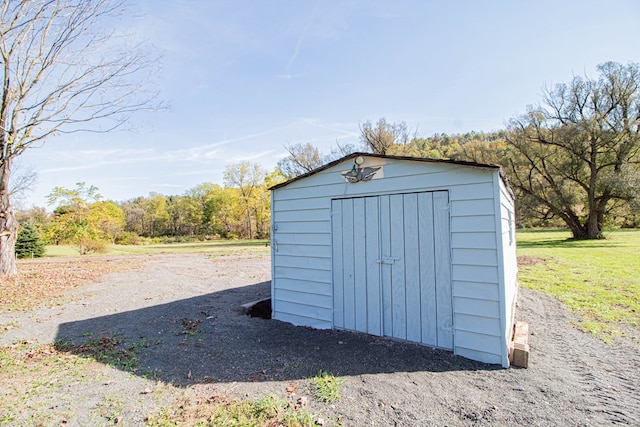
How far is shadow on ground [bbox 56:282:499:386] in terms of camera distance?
3.19 meters

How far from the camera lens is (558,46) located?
7.26 m

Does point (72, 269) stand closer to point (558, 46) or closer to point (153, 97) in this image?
point (153, 97)

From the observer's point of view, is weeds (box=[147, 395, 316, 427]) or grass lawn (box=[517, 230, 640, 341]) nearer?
weeds (box=[147, 395, 316, 427])

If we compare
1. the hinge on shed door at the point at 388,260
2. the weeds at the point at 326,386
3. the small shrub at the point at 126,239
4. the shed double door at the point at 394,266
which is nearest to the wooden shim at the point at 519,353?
the shed double door at the point at 394,266

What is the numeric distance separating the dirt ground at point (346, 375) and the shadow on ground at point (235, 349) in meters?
0.02

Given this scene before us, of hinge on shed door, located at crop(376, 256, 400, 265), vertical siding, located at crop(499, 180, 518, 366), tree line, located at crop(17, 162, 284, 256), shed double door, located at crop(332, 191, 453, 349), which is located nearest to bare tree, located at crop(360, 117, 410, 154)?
tree line, located at crop(17, 162, 284, 256)

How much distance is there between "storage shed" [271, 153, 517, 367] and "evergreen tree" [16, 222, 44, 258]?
19.9 m

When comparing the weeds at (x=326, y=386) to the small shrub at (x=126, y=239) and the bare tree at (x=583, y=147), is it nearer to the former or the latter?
the bare tree at (x=583, y=147)

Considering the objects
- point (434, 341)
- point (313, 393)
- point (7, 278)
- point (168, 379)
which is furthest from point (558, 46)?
point (7, 278)

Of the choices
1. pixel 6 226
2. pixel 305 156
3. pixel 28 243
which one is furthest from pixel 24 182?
pixel 305 156

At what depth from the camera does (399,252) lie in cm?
389

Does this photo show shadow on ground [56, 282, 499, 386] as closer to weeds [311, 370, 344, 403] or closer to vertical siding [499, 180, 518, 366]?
weeds [311, 370, 344, 403]

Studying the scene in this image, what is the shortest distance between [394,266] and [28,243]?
22138mm

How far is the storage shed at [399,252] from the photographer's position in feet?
10.8
